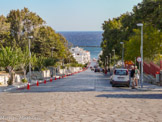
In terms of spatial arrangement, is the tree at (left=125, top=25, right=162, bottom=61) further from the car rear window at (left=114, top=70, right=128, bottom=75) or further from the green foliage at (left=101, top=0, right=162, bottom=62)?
the car rear window at (left=114, top=70, right=128, bottom=75)

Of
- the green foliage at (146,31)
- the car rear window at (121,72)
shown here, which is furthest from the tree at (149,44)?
the car rear window at (121,72)

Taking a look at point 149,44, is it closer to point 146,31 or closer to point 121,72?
point 146,31

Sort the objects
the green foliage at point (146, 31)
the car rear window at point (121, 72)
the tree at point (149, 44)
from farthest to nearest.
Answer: the tree at point (149, 44) < the green foliage at point (146, 31) < the car rear window at point (121, 72)

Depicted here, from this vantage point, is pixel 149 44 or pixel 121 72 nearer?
pixel 121 72

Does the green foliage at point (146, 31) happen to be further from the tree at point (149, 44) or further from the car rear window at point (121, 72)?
the car rear window at point (121, 72)

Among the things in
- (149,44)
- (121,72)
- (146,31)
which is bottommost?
(121,72)

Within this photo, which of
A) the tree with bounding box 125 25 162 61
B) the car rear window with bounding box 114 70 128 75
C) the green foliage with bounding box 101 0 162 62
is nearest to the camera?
the car rear window with bounding box 114 70 128 75

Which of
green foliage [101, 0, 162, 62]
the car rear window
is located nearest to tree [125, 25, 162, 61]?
green foliage [101, 0, 162, 62]

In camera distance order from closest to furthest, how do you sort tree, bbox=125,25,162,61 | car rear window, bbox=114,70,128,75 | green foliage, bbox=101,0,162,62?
car rear window, bbox=114,70,128,75 → green foliage, bbox=101,0,162,62 → tree, bbox=125,25,162,61

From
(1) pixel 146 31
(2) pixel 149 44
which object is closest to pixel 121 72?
(2) pixel 149 44

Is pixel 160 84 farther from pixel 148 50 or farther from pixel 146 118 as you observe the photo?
pixel 146 118

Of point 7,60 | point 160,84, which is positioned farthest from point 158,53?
point 7,60

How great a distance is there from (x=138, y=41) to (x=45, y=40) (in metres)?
31.6

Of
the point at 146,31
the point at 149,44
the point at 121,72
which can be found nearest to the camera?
the point at 121,72
